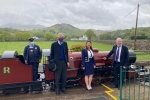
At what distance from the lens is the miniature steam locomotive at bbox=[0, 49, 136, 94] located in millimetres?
6512

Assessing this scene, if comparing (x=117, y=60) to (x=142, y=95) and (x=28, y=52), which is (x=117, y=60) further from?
(x=28, y=52)

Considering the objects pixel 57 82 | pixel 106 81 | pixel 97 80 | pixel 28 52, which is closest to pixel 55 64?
pixel 57 82

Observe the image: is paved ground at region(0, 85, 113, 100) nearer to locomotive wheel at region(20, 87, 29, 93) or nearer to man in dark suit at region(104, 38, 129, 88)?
locomotive wheel at region(20, 87, 29, 93)

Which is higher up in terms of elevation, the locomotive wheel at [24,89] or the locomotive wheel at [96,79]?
the locomotive wheel at [96,79]

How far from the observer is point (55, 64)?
660cm

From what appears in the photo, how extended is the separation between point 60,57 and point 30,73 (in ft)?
4.07

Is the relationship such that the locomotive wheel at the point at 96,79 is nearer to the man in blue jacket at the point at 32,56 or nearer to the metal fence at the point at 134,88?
the metal fence at the point at 134,88

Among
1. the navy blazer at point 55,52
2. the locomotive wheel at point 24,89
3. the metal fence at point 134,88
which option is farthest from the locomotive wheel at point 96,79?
the locomotive wheel at point 24,89

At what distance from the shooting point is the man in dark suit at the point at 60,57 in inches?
261

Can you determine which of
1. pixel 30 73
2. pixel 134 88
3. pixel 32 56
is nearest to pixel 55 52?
pixel 32 56

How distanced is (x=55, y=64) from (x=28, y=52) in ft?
3.86

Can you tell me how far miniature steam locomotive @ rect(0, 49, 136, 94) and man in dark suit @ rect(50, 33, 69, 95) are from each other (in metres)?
0.37

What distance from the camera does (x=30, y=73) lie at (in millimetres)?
6793

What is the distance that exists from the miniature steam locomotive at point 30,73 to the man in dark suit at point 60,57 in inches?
14.7
